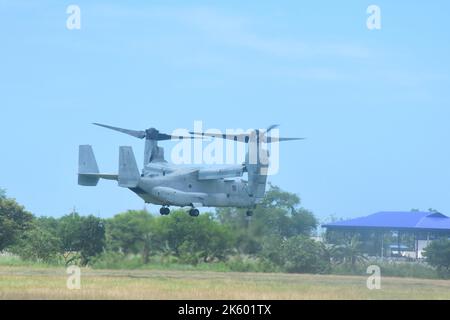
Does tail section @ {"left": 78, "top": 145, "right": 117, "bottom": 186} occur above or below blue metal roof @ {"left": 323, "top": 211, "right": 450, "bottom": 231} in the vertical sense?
above

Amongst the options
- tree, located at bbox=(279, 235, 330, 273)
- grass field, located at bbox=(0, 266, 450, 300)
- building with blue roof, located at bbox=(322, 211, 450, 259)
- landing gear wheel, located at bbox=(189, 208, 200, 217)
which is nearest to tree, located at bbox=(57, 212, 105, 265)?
grass field, located at bbox=(0, 266, 450, 300)

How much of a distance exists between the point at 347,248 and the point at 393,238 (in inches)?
852

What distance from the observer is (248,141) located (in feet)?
252

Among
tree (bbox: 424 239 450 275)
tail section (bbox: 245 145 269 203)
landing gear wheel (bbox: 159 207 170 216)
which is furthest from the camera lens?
tail section (bbox: 245 145 269 203)

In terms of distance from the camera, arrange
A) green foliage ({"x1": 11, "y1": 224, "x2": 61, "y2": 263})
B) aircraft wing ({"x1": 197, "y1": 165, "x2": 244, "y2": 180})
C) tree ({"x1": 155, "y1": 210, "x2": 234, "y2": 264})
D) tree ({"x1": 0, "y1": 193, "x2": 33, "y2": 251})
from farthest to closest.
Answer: tree ({"x1": 0, "y1": 193, "x2": 33, "y2": 251}) < aircraft wing ({"x1": 197, "y1": 165, "x2": 244, "y2": 180}) < green foliage ({"x1": 11, "y1": 224, "x2": 61, "y2": 263}) < tree ({"x1": 155, "y1": 210, "x2": 234, "y2": 264})

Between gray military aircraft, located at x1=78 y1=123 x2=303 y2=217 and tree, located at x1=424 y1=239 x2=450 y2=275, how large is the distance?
1232 cm

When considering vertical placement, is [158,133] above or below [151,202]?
above

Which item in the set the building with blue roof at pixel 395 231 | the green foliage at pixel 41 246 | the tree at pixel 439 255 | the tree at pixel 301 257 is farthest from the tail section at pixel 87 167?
the tree at pixel 439 255

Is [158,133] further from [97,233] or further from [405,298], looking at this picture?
[405,298]

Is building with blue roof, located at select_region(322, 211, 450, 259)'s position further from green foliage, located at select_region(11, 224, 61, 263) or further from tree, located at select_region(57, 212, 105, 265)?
green foliage, located at select_region(11, 224, 61, 263)

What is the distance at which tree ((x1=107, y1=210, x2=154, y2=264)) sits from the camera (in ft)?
207

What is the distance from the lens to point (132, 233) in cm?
6397
